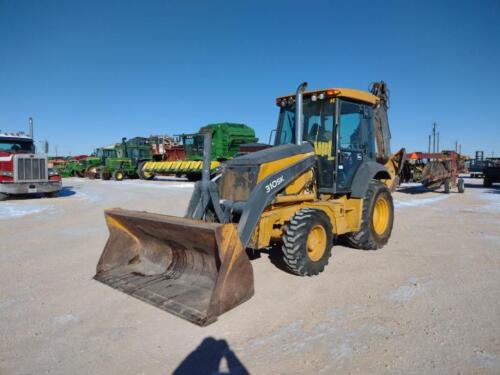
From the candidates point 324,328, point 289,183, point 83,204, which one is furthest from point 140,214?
point 83,204

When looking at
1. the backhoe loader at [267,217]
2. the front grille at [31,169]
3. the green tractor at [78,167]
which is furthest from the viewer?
the green tractor at [78,167]

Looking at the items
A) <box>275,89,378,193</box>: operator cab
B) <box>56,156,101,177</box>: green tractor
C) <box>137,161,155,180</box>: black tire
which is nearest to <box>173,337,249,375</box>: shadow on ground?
<box>275,89,378,193</box>: operator cab

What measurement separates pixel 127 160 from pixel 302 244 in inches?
1080

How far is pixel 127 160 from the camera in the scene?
96.9 feet

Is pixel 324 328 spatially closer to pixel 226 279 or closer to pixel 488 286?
pixel 226 279

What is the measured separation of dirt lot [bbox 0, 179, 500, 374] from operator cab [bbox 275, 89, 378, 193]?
4.49 ft

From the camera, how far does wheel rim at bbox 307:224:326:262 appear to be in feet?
15.7

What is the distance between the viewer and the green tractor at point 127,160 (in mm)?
29172

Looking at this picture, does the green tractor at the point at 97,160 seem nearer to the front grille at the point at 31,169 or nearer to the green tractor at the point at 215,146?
the green tractor at the point at 215,146

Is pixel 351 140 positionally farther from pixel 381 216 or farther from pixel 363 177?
pixel 381 216

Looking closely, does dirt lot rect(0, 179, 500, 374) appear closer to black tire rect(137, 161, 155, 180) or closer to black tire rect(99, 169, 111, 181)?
black tire rect(137, 161, 155, 180)

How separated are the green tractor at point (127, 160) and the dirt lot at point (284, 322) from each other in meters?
24.4

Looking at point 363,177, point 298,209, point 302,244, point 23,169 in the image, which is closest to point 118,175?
point 23,169

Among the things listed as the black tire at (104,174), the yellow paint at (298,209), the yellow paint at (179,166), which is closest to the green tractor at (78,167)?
the black tire at (104,174)
